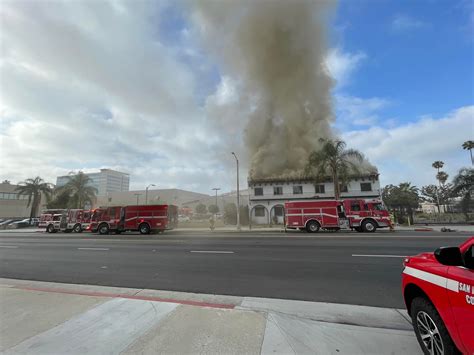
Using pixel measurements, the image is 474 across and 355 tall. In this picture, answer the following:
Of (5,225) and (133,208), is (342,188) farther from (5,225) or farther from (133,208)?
(5,225)

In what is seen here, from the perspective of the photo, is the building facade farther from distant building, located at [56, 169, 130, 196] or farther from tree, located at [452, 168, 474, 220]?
distant building, located at [56, 169, 130, 196]

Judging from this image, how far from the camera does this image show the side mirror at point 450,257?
2.33m

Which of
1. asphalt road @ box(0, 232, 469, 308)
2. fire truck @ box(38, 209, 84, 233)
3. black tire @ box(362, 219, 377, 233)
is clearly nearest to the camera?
asphalt road @ box(0, 232, 469, 308)

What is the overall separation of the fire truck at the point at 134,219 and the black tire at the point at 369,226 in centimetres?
1637

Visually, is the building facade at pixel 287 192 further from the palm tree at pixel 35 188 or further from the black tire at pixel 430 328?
the palm tree at pixel 35 188

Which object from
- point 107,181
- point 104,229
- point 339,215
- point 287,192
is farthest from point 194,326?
point 107,181

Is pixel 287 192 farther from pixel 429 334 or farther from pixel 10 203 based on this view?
pixel 10 203

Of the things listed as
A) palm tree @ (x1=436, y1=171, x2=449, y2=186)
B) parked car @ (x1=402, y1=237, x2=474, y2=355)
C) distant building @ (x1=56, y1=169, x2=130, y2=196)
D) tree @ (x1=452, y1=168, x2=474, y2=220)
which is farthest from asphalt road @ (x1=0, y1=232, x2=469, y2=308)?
distant building @ (x1=56, y1=169, x2=130, y2=196)

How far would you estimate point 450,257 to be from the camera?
2.36 metres

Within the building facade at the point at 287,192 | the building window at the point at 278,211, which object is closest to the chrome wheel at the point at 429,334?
the building facade at the point at 287,192

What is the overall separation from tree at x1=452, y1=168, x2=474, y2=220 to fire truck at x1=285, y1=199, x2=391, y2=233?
47.6ft

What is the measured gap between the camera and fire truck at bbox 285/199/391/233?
721 inches

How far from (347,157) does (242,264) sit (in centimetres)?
2357

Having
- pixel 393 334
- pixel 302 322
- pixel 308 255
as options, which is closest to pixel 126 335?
pixel 302 322
